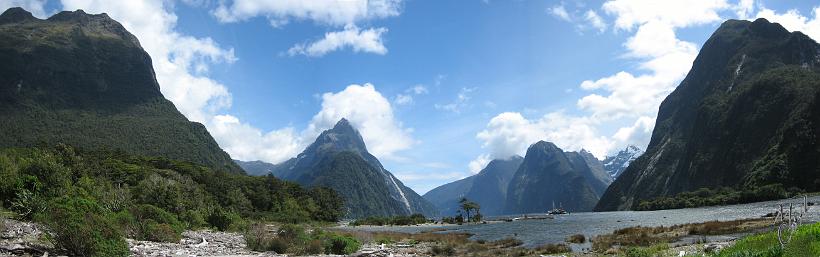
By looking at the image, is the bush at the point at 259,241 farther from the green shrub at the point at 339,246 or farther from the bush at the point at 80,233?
the bush at the point at 80,233

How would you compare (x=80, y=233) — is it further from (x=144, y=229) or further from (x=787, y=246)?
(x=787, y=246)

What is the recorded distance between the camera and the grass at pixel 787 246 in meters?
12.4

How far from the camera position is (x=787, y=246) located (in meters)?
13.2

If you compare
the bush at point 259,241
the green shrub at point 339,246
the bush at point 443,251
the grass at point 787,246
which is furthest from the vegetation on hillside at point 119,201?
the grass at point 787,246

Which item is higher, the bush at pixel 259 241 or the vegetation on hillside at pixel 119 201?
the vegetation on hillside at pixel 119 201

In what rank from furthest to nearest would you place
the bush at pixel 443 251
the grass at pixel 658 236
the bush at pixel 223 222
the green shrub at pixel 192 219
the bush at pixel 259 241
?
the bush at pixel 223 222 → the green shrub at pixel 192 219 → the grass at pixel 658 236 → the bush at pixel 443 251 → the bush at pixel 259 241

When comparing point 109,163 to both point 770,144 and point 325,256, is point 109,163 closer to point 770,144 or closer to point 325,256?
point 325,256

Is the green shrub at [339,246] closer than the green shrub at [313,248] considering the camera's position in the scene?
No

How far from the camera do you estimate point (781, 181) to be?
6156 inches

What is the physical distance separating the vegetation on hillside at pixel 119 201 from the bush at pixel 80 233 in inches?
1.3

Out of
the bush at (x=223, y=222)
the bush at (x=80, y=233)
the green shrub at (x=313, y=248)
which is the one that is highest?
the bush at (x=223, y=222)

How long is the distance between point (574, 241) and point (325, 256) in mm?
29415

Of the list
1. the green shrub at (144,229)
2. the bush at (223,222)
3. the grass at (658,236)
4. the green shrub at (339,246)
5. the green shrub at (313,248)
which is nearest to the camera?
the green shrub at (144,229)

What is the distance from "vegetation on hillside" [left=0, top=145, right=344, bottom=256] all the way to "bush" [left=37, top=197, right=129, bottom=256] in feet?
0.11
